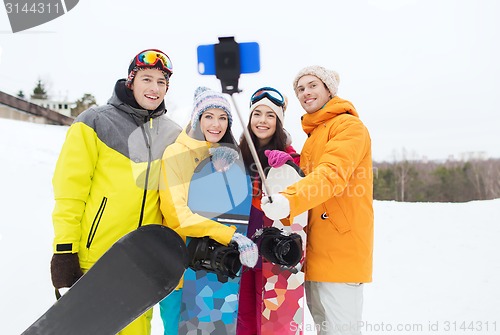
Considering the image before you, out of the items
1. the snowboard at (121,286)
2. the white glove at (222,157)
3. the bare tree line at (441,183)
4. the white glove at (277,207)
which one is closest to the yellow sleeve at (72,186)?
the snowboard at (121,286)

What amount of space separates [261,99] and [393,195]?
3505 cm

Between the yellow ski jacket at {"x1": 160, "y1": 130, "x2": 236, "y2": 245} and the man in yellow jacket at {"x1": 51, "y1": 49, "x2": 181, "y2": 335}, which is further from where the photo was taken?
the yellow ski jacket at {"x1": 160, "y1": 130, "x2": 236, "y2": 245}

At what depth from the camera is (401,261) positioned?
625 cm

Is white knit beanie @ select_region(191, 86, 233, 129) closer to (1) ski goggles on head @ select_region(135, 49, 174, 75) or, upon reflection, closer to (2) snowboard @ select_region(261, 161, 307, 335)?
(1) ski goggles on head @ select_region(135, 49, 174, 75)

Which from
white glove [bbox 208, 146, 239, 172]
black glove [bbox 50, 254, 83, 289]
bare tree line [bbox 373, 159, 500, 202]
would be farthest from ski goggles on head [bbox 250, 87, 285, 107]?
bare tree line [bbox 373, 159, 500, 202]

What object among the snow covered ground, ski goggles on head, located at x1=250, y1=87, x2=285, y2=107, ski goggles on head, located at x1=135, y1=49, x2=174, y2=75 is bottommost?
the snow covered ground

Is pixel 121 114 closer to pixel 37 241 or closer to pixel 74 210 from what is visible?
pixel 74 210

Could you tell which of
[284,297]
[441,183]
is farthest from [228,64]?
[441,183]

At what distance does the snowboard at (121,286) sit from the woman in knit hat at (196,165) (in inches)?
5.1

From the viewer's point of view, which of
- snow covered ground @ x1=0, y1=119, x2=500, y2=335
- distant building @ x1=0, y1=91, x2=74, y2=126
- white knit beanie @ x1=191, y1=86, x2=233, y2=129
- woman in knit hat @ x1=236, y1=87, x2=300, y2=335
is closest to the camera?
white knit beanie @ x1=191, y1=86, x2=233, y2=129

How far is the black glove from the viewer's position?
215cm

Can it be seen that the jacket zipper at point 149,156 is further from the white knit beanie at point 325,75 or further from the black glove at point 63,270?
the white knit beanie at point 325,75

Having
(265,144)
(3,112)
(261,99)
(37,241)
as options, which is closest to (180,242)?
(265,144)

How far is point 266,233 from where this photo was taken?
2.46 m
